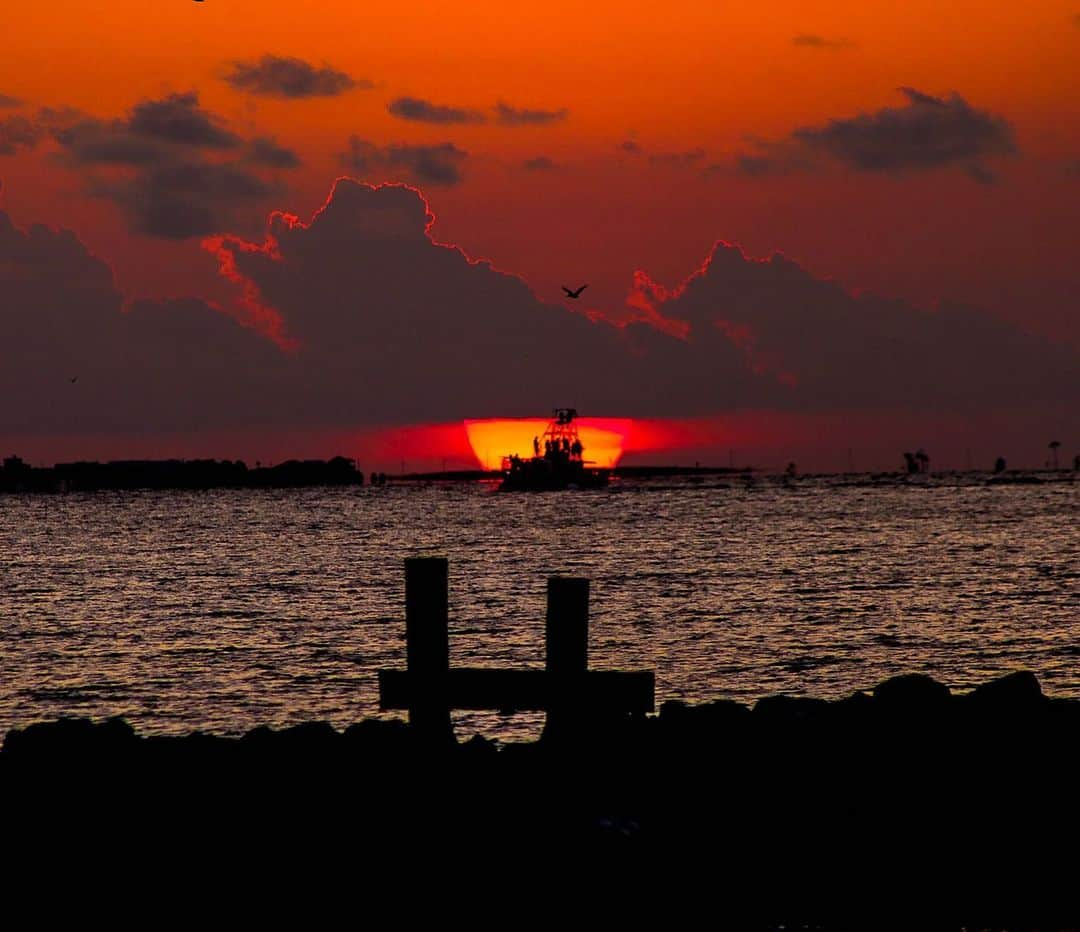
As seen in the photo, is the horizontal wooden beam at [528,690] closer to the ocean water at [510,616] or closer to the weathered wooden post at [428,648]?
the weathered wooden post at [428,648]

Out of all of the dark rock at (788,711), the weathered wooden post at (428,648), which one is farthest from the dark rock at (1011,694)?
the weathered wooden post at (428,648)

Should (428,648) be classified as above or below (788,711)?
above

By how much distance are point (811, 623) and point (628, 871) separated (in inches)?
1211

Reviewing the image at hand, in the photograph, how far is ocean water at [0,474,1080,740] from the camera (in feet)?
110

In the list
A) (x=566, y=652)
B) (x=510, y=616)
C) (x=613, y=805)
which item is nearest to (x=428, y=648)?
(x=566, y=652)

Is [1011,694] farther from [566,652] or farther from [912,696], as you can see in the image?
[566,652]

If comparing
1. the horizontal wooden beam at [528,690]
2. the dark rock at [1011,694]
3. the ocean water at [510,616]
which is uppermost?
the horizontal wooden beam at [528,690]

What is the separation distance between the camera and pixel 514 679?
17844mm

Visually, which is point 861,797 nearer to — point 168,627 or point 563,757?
point 563,757

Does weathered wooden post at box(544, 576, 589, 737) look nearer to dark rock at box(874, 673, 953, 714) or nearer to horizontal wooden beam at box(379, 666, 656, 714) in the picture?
horizontal wooden beam at box(379, 666, 656, 714)

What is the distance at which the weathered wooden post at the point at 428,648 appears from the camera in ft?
59.8

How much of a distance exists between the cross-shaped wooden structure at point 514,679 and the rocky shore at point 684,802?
1.12 feet

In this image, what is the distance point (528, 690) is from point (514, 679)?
240mm

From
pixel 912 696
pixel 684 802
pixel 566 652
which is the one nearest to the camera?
pixel 566 652
